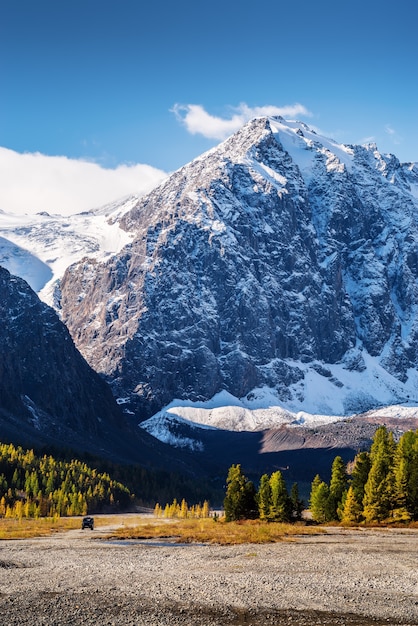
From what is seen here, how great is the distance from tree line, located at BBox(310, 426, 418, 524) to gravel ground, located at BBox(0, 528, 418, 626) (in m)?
19.5

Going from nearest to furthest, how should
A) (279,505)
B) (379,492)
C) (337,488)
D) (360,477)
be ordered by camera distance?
(379,492), (360,477), (279,505), (337,488)

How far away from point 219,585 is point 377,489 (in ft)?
171

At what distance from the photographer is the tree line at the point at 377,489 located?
9694cm

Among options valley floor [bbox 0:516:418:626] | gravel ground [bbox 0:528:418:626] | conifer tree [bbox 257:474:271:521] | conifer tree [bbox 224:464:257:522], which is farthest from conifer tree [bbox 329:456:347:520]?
gravel ground [bbox 0:528:418:626]

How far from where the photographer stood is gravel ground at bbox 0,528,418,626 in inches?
1663

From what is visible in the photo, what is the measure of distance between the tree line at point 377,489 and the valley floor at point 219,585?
61.2 feet

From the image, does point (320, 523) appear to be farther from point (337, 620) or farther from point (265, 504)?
point (337, 620)

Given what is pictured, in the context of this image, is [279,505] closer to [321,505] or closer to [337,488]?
[321,505]

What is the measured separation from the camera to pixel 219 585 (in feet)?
169

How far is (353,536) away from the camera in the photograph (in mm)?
84062

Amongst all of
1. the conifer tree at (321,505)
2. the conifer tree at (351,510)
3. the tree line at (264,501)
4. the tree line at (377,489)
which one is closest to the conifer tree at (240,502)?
the tree line at (264,501)

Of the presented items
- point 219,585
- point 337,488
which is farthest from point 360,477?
point 219,585

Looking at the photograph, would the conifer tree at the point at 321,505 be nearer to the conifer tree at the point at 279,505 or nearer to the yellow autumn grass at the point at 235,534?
the conifer tree at the point at 279,505

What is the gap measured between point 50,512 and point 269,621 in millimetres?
146608
